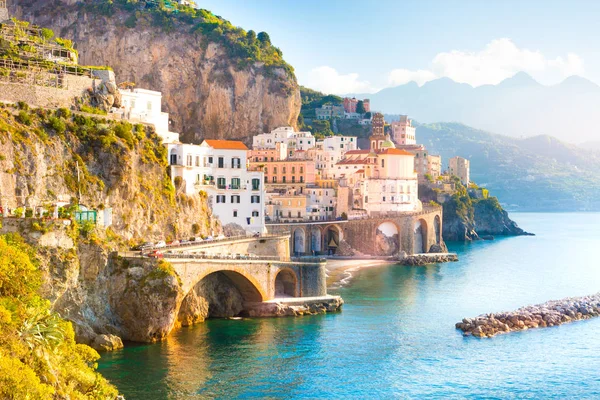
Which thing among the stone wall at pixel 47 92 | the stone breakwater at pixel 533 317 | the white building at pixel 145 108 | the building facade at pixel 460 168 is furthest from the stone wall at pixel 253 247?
the building facade at pixel 460 168

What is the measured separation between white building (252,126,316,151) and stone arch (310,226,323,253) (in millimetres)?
23429

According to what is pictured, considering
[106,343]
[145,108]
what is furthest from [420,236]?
[106,343]

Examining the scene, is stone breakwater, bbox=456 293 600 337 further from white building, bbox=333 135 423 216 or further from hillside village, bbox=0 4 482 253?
white building, bbox=333 135 423 216

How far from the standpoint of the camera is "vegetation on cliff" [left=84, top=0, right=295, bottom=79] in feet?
427

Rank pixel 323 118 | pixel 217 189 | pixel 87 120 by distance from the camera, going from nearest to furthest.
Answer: pixel 87 120
pixel 217 189
pixel 323 118

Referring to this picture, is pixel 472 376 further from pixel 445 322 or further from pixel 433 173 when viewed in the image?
pixel 433 173

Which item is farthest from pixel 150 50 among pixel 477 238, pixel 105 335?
pixel 105 335

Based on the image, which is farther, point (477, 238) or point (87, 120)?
point (477, 238)

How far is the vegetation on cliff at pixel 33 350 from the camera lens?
1032 inches

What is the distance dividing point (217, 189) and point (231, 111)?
5846 centimetres

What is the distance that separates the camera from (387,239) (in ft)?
371

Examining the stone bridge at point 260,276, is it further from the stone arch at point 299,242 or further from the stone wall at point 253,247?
the stone arch at point 299,242

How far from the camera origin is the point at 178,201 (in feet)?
219

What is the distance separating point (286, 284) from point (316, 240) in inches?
1727
